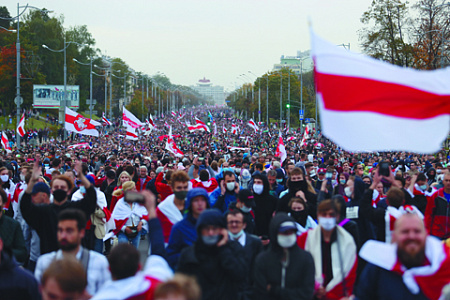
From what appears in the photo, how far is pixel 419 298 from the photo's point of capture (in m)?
4.27

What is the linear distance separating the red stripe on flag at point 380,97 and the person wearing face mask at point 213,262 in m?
1.27

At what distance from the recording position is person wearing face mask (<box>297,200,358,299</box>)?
5.45 metres

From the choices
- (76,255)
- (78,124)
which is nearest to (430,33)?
(78,124)

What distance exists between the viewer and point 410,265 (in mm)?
4258

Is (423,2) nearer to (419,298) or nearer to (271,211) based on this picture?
(271,211)

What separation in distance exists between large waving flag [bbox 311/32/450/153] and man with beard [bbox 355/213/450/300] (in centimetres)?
89

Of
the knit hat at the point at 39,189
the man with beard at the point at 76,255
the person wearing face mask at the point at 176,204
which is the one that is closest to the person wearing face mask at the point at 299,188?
the person wearing face mask at the point at 176,204

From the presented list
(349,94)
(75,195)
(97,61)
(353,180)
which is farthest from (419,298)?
(97,61)

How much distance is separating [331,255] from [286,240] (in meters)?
0.64

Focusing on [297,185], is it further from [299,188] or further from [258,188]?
[258,188]

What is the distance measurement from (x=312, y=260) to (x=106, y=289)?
172 cm

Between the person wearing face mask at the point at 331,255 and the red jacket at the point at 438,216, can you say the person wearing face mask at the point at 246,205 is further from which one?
the red jacket at the point at 438,216

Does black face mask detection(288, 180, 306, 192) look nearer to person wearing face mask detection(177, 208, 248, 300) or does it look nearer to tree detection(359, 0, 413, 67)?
person wearing face mask detection(177, 208, 248, 300)

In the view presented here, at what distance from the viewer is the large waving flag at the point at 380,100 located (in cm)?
507
